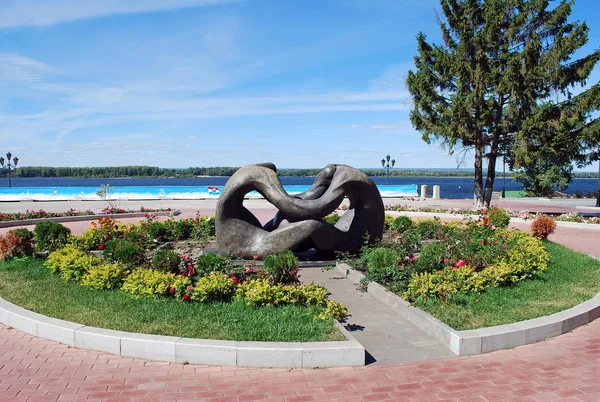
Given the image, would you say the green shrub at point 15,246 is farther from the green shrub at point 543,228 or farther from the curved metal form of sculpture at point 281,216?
the green shrub at point 543,228

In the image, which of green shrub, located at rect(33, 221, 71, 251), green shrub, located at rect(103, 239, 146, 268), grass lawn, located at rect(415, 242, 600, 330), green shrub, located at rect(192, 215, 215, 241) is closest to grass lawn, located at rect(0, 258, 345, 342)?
green shrub, located at rect(103, 239, 146, 268)

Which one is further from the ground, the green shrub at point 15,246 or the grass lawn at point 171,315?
the green shrub at point 15,246

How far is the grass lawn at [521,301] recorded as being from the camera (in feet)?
22.4

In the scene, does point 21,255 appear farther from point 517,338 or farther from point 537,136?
point 537,136

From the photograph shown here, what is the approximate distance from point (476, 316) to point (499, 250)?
3.41 m

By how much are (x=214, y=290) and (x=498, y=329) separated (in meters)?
4.14

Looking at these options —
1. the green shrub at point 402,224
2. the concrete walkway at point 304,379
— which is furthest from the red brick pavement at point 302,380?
the green shrub at point 402,224

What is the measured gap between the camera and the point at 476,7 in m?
24.6

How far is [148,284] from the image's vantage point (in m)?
7.74

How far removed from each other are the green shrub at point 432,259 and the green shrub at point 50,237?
342 inches

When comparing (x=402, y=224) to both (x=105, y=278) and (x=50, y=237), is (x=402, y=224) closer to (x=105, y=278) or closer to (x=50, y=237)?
(x=105, y=278)

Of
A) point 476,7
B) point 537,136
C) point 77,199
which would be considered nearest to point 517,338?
point 537,136

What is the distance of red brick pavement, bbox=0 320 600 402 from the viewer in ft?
16.1

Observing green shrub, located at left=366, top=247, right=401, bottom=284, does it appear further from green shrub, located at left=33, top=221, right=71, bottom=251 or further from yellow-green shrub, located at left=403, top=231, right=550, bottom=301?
green shrub, located at left=33, top=221, right=71, bottom=251
